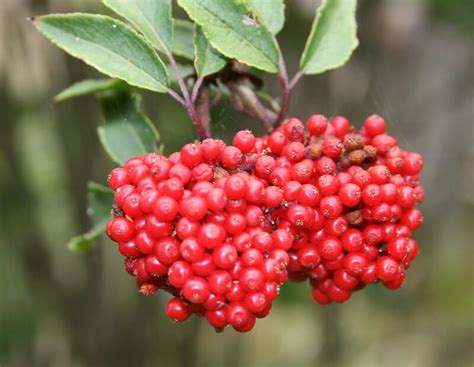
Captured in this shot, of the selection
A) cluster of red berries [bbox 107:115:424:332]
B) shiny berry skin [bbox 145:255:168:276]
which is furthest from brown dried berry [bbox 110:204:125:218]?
shiny berry skin [bbox 145:255:168:276]

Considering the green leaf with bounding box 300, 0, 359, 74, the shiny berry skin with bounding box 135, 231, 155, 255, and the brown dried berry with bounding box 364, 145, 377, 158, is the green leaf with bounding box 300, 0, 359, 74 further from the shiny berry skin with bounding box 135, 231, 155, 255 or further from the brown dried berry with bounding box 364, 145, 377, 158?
the shiny berry skin with bounding box 135, 231, 155, 255

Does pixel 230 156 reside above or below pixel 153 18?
below

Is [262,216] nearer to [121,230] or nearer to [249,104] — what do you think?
[121,230]

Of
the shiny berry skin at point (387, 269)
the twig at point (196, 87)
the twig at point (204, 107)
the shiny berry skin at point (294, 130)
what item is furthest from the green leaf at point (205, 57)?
the shiny berry skin at point (387, 269)

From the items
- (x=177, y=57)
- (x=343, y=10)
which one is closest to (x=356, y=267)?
(x=343, y=10)

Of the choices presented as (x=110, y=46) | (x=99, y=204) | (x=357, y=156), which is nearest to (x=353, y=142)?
(x=357, y=156)

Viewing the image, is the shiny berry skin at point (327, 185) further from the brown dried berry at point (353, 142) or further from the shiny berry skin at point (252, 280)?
the shiny berry skin at point (252, 280)
